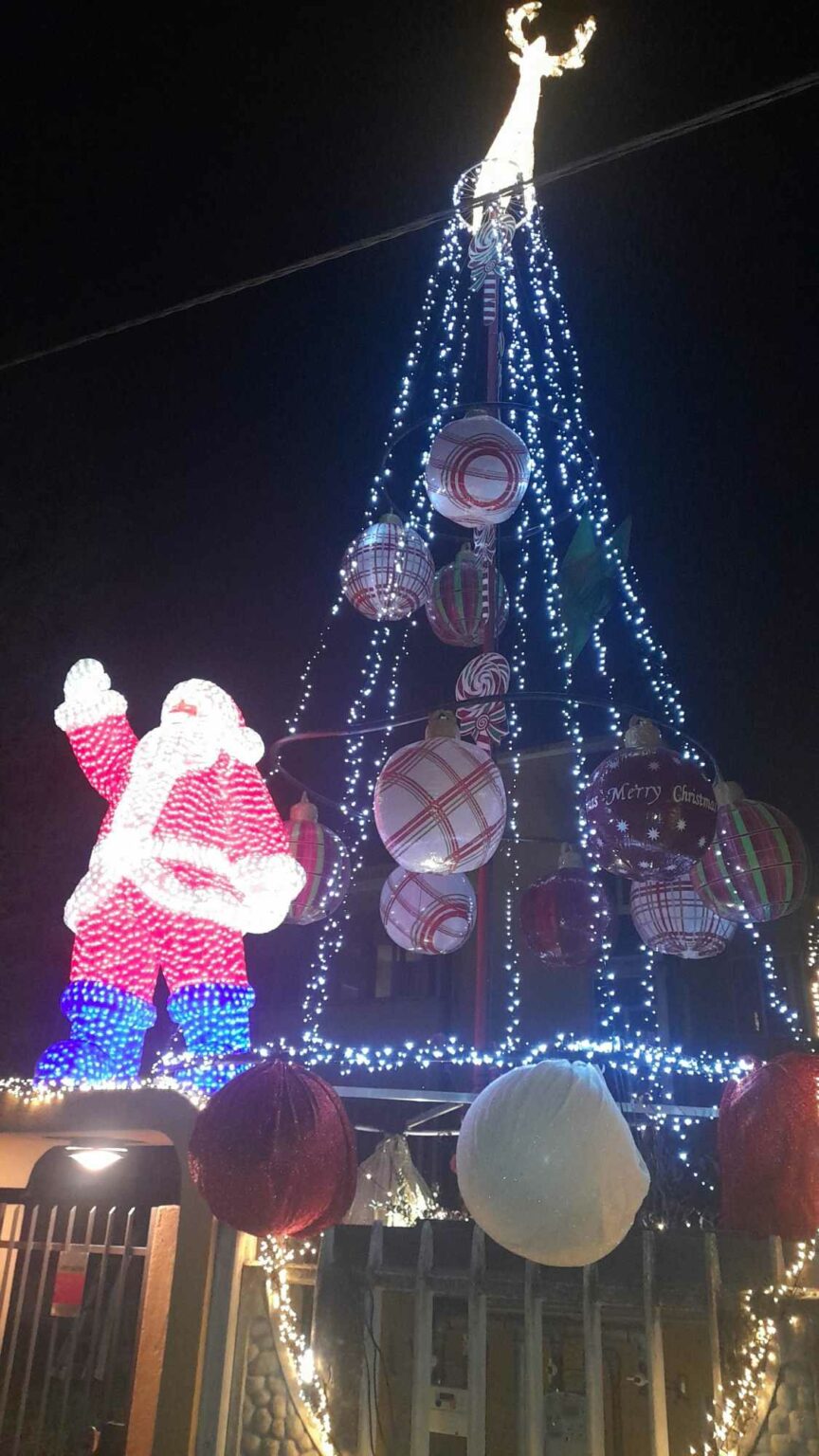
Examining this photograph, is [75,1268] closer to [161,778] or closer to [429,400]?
[161,778]

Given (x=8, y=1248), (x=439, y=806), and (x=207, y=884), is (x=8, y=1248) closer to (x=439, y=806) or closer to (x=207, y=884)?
(x=207, y=884)

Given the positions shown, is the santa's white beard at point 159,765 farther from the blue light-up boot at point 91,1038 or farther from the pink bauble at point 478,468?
the pink bauble at point 478,468

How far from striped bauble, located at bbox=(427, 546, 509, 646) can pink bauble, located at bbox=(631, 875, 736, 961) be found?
89.5 inches

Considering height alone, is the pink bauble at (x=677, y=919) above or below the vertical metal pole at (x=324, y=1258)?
above

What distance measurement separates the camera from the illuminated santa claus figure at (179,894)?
561 cm

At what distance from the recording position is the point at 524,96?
312 inches

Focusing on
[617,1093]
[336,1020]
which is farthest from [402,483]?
[336,1020]

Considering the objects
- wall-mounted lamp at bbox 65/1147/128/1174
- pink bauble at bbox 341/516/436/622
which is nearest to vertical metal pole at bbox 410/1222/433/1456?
wall-mounted lamp at bbox 65/1147/128/1174

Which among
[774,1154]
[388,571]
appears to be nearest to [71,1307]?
[774,1154]

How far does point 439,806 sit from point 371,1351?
101 inches

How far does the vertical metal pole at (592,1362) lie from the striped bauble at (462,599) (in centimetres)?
431

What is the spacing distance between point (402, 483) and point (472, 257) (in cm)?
192

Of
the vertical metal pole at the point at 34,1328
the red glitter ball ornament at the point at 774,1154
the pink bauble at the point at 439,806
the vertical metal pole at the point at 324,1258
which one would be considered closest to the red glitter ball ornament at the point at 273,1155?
the vertical metal pole at the point at 324,1258

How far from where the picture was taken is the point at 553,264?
8.36 meters
